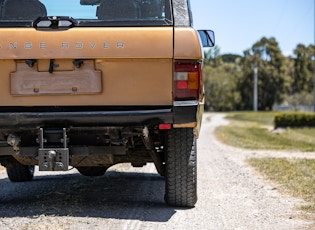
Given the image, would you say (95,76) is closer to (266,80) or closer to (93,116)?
(93,116)

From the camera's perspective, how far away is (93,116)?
19.1 ft

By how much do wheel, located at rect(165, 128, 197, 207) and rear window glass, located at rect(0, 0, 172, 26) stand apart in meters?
1.18

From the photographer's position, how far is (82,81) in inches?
230

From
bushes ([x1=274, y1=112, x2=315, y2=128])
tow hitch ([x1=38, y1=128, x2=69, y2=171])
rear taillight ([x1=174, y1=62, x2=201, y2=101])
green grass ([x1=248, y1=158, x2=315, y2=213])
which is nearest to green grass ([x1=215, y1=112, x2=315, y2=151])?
bushes ([x1=274, y1=112, x2=315, y2=128])

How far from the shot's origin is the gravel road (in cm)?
595

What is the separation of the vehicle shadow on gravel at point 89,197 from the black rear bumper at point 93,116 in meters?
0.97

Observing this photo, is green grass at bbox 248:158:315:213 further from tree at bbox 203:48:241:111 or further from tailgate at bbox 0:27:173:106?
tree at bbox 203:48:241:111

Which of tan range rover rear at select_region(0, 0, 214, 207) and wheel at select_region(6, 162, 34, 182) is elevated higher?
tan range rover rear at select_region(0, 0, 214, 207)

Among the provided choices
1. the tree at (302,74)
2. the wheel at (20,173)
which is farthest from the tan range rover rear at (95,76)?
the tree at (302,74)

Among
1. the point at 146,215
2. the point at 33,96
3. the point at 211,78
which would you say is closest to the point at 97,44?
the point at 33,96

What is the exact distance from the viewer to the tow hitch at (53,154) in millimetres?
5855

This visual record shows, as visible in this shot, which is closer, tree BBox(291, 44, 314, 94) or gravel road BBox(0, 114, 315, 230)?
gravel road BBox(0, 114, 315, 230)

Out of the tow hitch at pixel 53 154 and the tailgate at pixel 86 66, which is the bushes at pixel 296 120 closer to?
the tailgate at pixel 86 66

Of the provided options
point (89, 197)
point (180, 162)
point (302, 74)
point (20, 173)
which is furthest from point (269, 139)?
point (302, 74)
